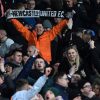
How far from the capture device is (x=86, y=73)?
1210 cm

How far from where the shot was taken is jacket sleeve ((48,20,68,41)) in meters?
12.8

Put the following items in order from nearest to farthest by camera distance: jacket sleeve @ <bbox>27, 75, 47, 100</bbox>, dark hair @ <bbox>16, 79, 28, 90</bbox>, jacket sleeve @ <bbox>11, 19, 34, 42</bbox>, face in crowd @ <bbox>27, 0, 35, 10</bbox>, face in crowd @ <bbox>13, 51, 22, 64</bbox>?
jacket sleeve @ <bbox>27, 75, 47, 100</bbox>
dark hair @ <bbox>16, 79, 28, 90</bbox>
face in crowd @ <bbox>13, 51, 22, 64</bbox>
jacket sleeve @ <bbox>11, 19, 34, 42</bbox>
face in crowd @ <bbox>27, 0, 35, 10</bbox>

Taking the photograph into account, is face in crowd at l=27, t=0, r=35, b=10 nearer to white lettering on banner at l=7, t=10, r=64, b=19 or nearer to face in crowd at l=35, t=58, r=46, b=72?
white lettering on banner at l=7, t=10, r=64, b=19

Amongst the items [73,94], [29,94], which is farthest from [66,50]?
[29,94]

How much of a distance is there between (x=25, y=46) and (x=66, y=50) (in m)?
1.03

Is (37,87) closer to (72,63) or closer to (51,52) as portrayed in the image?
(72,63)

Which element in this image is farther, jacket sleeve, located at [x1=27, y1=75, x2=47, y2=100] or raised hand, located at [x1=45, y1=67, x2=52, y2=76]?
raised hand, located at [x1=45, y1=67, x2=52, y2=76]

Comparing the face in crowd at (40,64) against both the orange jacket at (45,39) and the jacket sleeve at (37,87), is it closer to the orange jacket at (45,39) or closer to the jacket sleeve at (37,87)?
the jacket sleeve at (37,87)

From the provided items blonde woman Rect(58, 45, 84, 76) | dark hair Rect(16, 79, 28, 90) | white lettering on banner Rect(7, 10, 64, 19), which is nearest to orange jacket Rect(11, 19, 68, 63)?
white lettering on banner Rect(7, 10, 64, 19)

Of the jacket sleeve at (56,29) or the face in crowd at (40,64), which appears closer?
the face in crowd at (40,64)

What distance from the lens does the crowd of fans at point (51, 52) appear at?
11047 millimetres

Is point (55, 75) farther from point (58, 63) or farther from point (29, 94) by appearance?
point (29, 94)

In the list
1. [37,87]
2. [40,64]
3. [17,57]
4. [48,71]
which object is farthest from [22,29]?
[37,87]

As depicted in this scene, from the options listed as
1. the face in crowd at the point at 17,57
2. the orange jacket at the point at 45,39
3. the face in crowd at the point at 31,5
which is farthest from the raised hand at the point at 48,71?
the face in crowd at the point at 31,5
